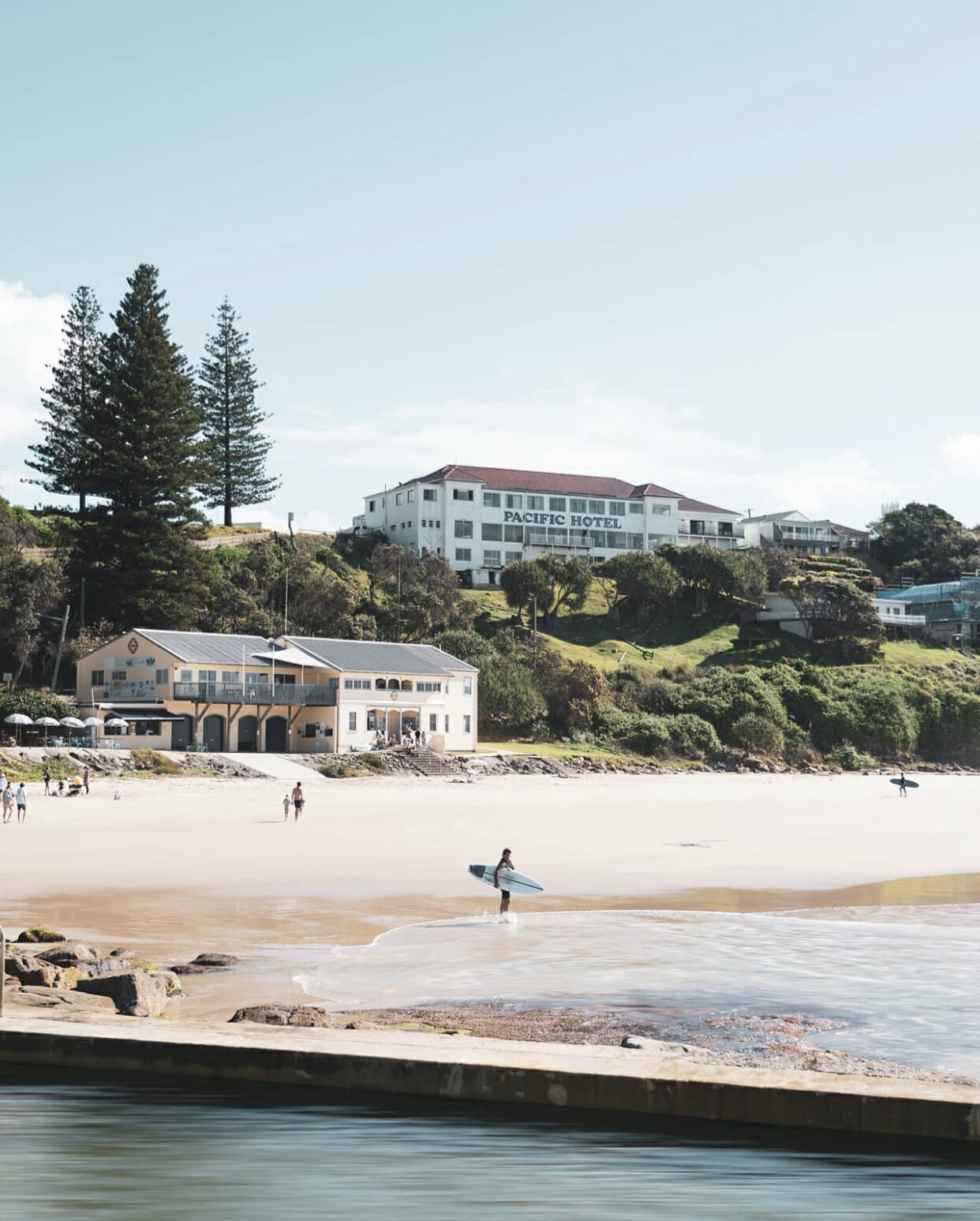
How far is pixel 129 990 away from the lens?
11.1 metres

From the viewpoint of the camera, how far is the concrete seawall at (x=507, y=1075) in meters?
6.30

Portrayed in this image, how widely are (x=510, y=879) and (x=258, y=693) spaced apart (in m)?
43.6

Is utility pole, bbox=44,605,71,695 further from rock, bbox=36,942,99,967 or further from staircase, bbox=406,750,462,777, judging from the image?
rock, bbox=36,942,99,967

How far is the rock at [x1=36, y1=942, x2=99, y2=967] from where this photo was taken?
13398 mm

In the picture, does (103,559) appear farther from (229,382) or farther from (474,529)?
(474,529)

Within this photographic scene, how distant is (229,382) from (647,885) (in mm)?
Answer: 79064

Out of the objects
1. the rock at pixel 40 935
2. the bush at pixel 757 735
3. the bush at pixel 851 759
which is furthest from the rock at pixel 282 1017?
the bush at pixel 851 759

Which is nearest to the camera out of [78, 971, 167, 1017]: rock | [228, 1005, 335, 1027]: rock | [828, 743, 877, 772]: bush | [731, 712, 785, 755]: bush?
[228, 1005, 335, 1027]: rock

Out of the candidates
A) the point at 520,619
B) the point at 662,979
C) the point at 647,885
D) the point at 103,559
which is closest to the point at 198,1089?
the point at 662,979

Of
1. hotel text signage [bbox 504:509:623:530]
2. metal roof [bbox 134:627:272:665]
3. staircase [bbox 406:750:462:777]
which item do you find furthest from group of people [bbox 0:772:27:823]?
hotel text signage [bbox 504:509:623:530]

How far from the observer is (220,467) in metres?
94.4

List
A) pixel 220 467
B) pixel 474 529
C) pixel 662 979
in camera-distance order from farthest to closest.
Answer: pixel 474 529, pixel 220 467, pixel 662 979

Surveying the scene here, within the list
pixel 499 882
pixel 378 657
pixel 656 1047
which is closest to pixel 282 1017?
pixel 656 1047

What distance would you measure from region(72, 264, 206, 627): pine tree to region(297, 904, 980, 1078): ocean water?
5590 centimetres
